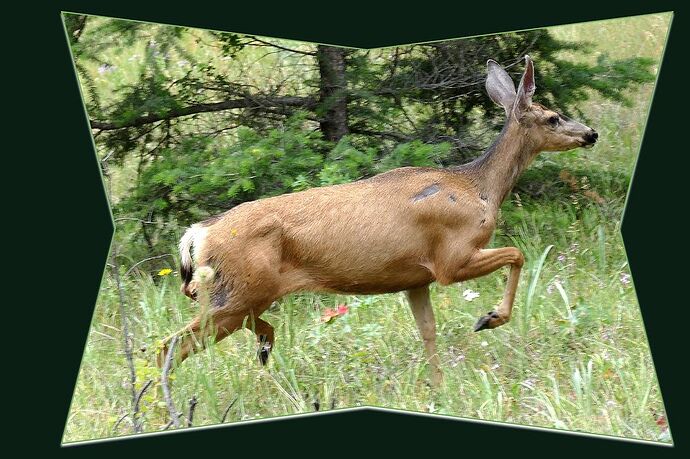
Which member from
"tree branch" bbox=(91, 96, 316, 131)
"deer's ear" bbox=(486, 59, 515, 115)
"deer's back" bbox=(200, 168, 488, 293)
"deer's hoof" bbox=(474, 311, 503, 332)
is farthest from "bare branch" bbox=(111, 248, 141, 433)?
"deer's ear" bbox=(486, 59, 515, 115)

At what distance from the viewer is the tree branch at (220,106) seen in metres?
13.8

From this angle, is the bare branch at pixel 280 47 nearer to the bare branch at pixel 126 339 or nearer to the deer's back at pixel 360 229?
the deer's back at pixel 360 229

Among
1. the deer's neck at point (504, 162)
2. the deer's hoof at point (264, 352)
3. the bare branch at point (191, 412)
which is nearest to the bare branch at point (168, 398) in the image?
the bare branch at point (191, 412)

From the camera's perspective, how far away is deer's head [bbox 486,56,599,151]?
13.2m

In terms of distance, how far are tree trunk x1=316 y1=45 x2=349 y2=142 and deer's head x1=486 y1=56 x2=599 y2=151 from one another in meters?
1.68

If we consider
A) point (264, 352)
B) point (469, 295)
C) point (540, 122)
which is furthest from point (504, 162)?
point (264, 352)

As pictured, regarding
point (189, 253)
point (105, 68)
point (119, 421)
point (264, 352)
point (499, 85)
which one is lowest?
point (119, 421)

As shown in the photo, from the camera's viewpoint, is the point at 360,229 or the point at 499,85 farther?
the point at 499,85

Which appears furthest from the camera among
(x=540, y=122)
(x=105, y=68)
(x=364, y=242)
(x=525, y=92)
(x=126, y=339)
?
(x=105, y=68)

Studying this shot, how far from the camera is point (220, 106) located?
14242mm

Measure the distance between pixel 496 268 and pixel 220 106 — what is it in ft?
10.2

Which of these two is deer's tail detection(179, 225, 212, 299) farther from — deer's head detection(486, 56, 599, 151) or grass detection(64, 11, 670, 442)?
deer's head detection(486, 56, 599, 151)

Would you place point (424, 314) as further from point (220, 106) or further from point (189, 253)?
point (220, 106)

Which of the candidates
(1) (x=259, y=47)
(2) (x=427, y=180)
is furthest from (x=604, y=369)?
(1) (x=259, y=47)
